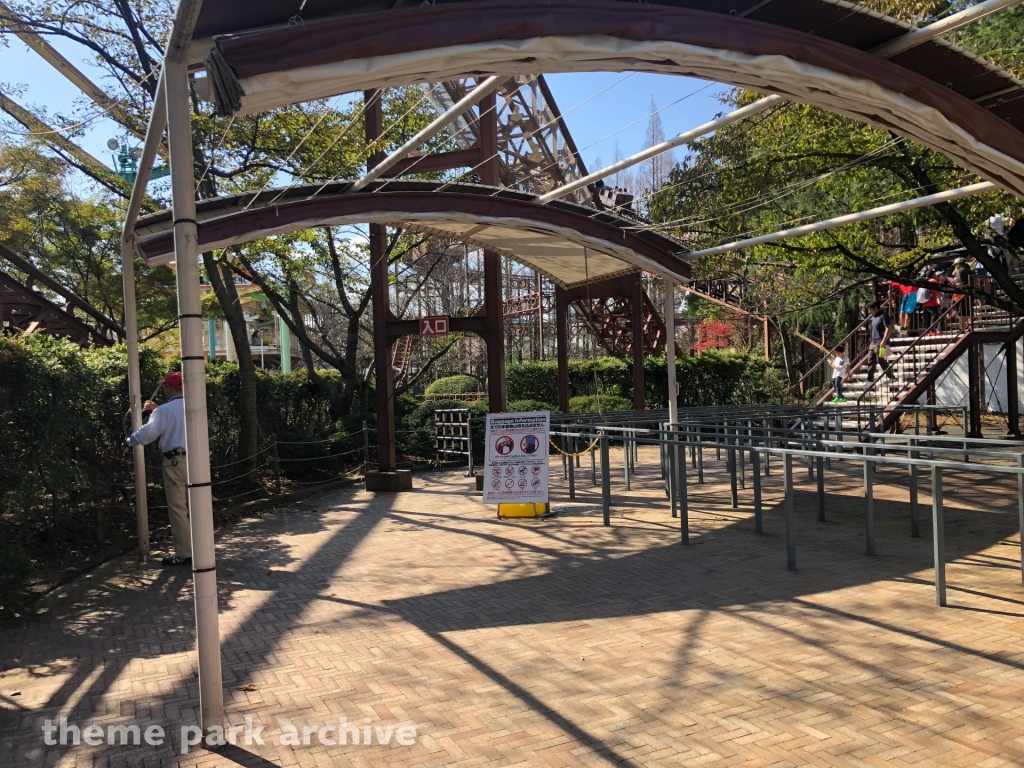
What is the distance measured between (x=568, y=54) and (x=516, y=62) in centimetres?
33

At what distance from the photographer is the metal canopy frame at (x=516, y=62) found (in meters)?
4.25

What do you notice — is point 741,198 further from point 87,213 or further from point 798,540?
point 87,213

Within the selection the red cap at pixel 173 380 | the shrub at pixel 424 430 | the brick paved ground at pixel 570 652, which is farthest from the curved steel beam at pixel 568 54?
the shrub at pixel 424 430

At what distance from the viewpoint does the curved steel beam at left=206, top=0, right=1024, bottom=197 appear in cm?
434

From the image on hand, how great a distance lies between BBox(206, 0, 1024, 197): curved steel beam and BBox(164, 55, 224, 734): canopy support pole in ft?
1.12

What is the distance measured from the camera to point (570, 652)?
532 centimetres

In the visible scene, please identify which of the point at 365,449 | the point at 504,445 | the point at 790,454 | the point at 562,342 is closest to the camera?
the point at 790,454

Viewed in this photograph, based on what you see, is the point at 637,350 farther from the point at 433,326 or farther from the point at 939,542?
the point at 939,542

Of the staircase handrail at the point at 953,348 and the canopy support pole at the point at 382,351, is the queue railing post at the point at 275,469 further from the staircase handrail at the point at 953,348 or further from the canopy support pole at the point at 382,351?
the staircase handrail at the point at 953,348

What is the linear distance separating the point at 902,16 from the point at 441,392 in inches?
665

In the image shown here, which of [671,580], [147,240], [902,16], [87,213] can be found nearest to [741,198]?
[902,16]

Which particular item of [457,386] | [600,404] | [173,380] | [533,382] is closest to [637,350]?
[600,404]

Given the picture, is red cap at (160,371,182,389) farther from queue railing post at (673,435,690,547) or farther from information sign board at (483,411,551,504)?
queue railing post at (673,435,690,547)

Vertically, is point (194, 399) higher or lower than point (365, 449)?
higher
